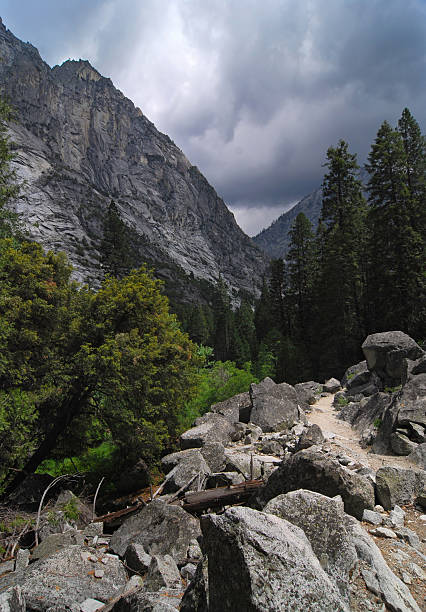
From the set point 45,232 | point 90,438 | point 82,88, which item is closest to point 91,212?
point 45,232

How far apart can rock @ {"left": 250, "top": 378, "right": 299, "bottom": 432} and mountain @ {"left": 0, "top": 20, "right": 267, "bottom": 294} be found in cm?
6117

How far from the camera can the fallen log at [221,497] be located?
7.05 m

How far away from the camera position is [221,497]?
23.2ft

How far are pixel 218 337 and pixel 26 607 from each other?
→ 62.5 metres

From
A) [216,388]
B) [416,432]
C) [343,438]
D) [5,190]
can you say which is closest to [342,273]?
[216,388]

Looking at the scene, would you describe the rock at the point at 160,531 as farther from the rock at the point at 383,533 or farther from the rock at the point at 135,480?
the rock at the point at 135,480

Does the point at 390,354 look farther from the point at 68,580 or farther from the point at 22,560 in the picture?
the point at 22,560

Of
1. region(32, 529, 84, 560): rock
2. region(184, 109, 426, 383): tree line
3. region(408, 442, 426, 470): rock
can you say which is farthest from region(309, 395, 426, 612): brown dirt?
region(184, 109, 426, 383): tree line

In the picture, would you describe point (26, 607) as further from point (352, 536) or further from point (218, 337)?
point (218, 337)

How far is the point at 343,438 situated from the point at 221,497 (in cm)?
520

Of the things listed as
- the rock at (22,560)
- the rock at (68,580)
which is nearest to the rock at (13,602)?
the rock at (68,580)

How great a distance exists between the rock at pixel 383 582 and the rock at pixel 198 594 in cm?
156

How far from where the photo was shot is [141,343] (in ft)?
41.0

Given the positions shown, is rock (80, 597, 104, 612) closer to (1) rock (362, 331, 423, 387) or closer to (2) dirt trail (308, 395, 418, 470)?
(2) dirt trail (308, 395, 418, 470)
